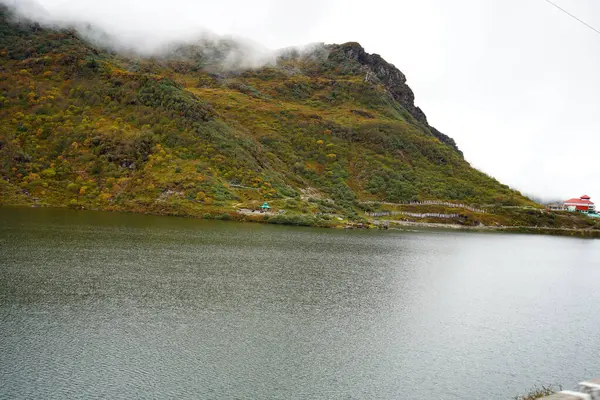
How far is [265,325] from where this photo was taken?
104ft

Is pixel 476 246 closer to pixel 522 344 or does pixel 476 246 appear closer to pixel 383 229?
pixel 383 229

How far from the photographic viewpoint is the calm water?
22.8 meters

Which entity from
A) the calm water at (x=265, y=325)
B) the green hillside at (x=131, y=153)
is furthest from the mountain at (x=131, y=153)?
the calm water at (x=265, y=325)

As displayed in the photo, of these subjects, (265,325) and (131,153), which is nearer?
(265,325)

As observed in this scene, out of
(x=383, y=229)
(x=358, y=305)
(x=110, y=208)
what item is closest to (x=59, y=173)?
(x=110, y=208)

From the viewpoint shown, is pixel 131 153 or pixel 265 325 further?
pixel 131 153

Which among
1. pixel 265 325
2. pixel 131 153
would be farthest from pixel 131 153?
pixel 265 325

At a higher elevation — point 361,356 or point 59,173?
point 59,173

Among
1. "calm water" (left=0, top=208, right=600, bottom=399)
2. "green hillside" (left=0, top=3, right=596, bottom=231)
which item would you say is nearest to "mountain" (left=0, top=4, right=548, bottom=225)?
"green hillside" (left=0, top=3, right=596, bottom=231)

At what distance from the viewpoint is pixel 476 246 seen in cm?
10556

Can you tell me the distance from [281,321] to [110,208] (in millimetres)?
96460

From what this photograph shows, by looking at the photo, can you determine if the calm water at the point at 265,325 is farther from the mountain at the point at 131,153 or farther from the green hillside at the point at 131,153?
the mountain at the point at 131,153

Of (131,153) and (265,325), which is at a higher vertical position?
(131,153)

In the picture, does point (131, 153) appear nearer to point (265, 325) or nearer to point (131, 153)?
point (131, 153)
